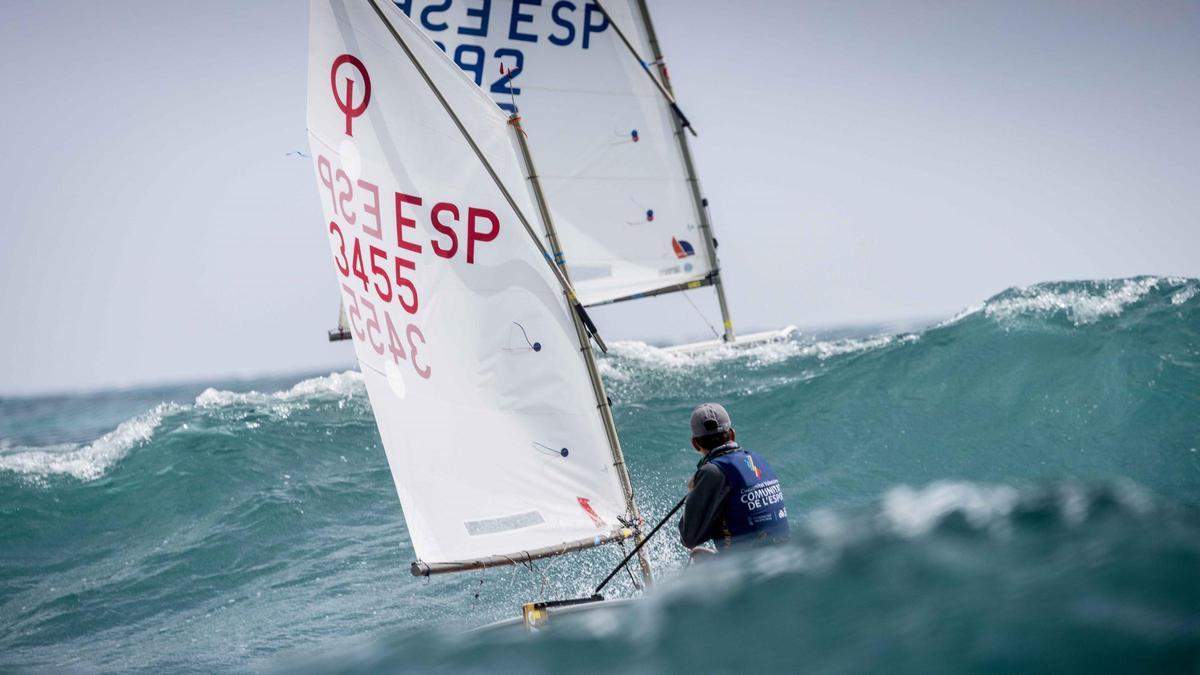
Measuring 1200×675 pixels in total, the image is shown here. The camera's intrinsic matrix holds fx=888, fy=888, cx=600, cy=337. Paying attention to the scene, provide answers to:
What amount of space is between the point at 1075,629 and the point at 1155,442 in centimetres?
863

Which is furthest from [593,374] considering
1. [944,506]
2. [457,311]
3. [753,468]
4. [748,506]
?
[944,506]

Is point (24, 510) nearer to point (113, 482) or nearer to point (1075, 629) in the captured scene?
point (113, 482)

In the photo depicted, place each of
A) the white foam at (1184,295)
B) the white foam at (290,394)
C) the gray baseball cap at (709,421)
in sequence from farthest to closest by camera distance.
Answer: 1. the white foam at (290,394)
2. the white foam at (1184,295)
3. the gray baseball cap at (709,421)

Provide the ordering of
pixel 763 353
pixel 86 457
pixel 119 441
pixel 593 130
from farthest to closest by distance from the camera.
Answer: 1. pixel 763 353
2. pixel 593 130
3. pixel 119 441
4. pixel 86 457

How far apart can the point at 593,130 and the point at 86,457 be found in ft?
33.8

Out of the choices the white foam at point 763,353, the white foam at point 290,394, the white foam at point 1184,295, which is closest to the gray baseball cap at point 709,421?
the white foam at point 1184,295

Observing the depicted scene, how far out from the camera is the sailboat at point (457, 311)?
5.71 m

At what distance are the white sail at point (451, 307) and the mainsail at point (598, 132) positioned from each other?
852cm

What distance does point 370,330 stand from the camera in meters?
6.04

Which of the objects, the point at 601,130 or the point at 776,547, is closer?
the point at 776,547

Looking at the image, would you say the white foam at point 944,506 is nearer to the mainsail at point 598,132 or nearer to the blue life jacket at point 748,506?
the blue life jacket at point 748,506

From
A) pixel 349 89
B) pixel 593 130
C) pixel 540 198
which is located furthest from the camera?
pixel 593 130

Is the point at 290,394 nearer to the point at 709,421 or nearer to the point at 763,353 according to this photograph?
the point at 763,353

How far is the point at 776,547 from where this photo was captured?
383cm
